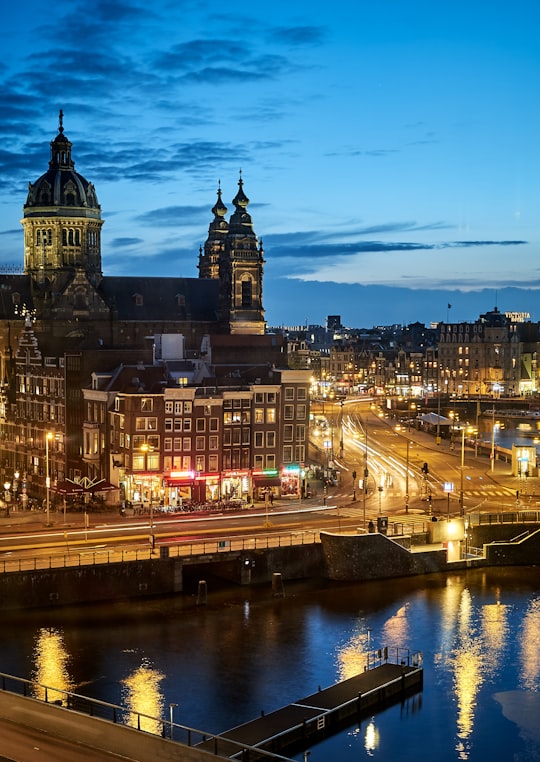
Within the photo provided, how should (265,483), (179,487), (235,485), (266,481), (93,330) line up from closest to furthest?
(179,487), (235,485), (265,483), (266,481), (93,330)

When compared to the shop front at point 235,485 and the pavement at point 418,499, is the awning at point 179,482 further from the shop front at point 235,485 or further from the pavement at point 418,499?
the pavement at point 418,499

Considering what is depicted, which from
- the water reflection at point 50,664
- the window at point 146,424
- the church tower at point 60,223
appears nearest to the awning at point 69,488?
the window at point 146,424

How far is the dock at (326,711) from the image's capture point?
52.6 m

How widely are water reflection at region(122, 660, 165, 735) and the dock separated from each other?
4.52m

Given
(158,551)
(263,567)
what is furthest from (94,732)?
(263,567)

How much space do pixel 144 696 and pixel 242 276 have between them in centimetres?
8947

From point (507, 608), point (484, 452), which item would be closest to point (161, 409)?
point (507, 608)

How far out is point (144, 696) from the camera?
59.4 m

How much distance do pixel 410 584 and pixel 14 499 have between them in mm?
37930

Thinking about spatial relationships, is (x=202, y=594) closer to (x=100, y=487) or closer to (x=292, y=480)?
(x=100, y=487)

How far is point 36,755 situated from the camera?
41.8m

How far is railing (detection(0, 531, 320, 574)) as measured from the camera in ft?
243

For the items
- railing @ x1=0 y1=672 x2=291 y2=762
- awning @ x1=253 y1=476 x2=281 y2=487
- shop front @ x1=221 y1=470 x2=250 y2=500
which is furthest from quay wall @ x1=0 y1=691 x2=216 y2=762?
awning @ x1=253 y1=476 x2=281 y2=487

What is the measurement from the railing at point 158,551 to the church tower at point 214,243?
313 ft
